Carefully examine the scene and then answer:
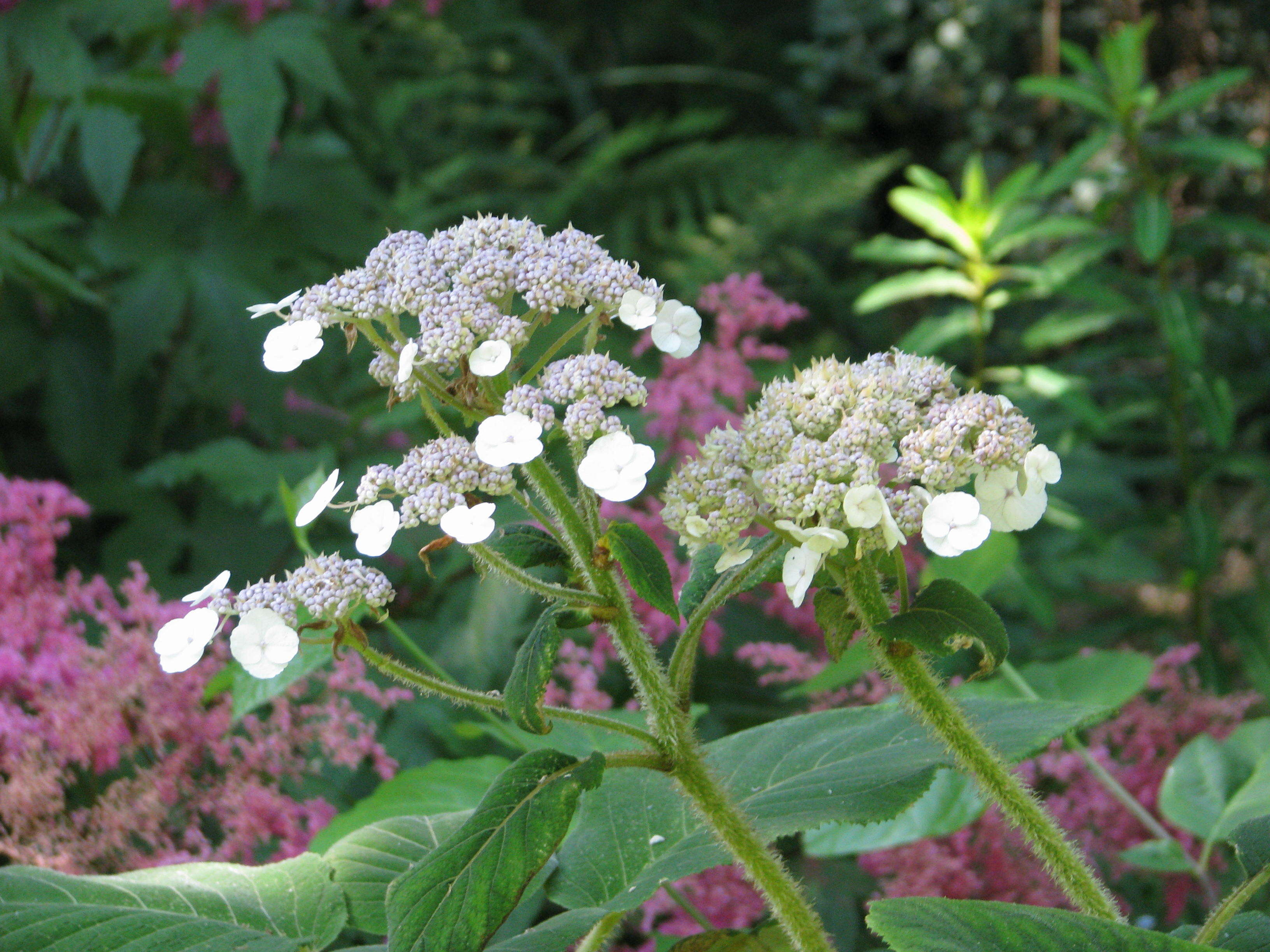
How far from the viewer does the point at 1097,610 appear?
114 inches

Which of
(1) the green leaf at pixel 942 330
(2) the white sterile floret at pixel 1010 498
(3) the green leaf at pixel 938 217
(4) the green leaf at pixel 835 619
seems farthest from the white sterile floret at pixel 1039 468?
(3) the green leaf at pixel 938 217

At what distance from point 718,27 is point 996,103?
102 cm

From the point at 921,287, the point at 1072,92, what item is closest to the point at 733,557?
the point at 921,287

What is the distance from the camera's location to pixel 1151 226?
1713 millimetres

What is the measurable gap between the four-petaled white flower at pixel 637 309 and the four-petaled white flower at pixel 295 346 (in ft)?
0.49

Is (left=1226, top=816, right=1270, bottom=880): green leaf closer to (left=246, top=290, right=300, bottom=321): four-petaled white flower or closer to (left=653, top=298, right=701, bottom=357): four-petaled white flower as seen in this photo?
(left=653, top=298, right=701, bottom=357): four-petaled white flower

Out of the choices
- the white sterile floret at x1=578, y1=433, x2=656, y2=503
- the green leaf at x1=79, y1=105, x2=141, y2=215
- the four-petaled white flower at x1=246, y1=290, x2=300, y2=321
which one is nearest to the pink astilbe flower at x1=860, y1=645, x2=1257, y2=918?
the white sterile floret at x1=578, y1=433, x2=656, y2=503

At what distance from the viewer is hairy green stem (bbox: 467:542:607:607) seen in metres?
0.56

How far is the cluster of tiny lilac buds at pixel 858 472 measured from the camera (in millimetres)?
521

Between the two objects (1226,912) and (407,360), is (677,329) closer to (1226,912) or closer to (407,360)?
(407,360)

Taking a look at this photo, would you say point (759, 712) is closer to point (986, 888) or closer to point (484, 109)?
point (986, 888)

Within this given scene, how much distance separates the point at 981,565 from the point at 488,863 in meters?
0.57

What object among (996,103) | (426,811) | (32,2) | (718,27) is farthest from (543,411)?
(718,27)

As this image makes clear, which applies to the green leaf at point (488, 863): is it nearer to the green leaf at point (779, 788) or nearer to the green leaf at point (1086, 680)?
the green leaf at point (779, 788)
